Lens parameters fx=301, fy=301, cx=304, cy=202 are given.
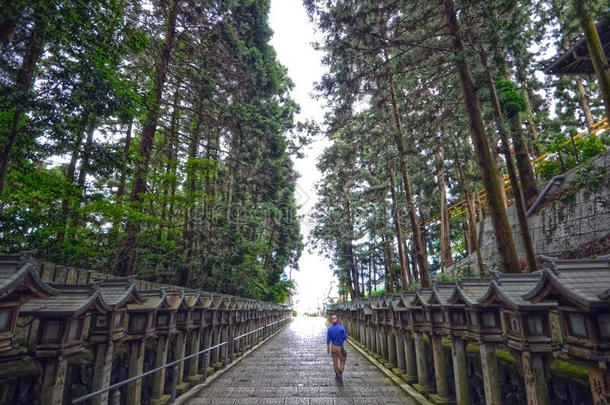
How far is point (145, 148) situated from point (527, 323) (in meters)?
11.9

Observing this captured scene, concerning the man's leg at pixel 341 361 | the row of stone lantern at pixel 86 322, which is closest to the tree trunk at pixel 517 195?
the man's leg at pixel 341 361

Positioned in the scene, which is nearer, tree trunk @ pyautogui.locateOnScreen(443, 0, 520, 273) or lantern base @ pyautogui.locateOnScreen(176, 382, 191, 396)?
lantern base @ pyautogui.locateOnScreen(176, 382, 191, 396)

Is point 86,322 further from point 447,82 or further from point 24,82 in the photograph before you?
point 447,82

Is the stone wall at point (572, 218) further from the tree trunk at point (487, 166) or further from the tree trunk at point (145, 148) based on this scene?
the tree trunk at point (145, 148)

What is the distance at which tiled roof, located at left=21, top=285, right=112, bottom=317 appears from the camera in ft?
13.2

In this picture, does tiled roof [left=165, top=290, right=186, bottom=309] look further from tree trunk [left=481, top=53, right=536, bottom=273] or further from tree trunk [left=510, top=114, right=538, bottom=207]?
tree trunk [left=510, top=114, right=538, bottom=207]

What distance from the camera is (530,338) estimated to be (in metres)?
4.05

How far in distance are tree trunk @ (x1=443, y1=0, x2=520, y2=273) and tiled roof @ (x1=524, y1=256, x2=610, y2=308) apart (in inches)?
177

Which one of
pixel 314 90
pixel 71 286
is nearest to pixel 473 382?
pixel 71 286

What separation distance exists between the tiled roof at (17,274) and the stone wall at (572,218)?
13529 millimetres

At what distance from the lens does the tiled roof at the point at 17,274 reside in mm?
3196

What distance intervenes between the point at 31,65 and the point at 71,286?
4.20m

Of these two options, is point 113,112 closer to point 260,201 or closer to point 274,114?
point 274,114

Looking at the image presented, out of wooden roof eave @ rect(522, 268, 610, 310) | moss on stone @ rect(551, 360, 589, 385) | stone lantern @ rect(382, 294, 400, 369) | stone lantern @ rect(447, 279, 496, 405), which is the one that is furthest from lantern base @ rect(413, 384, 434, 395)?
wooden roof eave @ rect(522, 268, 610, 310)
